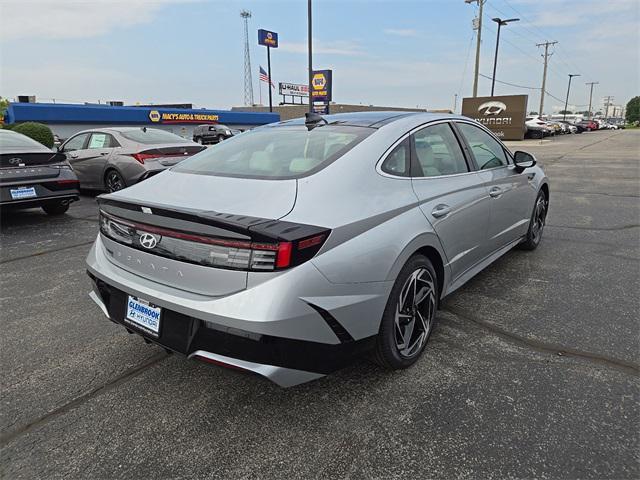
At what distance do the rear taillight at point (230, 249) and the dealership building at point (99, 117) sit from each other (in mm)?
23638

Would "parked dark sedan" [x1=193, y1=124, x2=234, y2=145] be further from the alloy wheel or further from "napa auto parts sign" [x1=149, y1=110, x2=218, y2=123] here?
the alloy wheel

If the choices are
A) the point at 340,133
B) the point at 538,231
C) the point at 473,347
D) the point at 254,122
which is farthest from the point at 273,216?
the point at 254,122

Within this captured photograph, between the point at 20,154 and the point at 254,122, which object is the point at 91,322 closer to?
the point at 20,154

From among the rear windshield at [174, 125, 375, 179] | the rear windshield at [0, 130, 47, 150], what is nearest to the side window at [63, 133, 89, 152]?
the rear windshield at [0, 130, 47, 150]

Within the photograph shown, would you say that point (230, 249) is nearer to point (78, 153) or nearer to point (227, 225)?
point (227, 225)

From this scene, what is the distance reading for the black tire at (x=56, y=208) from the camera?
24.2ft

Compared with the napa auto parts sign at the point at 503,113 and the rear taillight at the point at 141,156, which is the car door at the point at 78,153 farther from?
the napa auto parts sign at the point at 503,113

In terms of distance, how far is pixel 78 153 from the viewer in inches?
357

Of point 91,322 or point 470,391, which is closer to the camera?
point 470,391

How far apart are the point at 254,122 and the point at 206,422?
35.2 metres

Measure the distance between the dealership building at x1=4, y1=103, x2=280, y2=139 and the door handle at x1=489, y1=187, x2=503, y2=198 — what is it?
77.9 ft

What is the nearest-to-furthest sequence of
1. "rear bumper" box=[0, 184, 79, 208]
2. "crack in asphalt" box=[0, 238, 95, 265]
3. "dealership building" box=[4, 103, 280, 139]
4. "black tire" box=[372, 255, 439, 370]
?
"black tire" box=[372, 255, 439, 370] < "crack in asphalt" box=[0, 238, 95, 265] < "rear bumper" box=[0, 184, 79, 208] < "dealership building" box=[4, 103, 280, 139]

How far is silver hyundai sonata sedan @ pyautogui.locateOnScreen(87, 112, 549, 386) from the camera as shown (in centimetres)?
197

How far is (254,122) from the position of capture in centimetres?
3559
